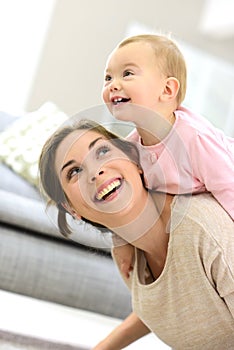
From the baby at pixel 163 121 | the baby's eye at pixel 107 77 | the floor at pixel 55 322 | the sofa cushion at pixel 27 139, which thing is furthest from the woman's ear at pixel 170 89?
the sofa cushion at pixel 27 139

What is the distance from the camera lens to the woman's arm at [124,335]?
5.64 feet

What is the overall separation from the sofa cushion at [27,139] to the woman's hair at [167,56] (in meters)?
1.64

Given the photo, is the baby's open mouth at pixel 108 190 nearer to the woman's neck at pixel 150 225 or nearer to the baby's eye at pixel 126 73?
the woman's neck at pixel 150 225

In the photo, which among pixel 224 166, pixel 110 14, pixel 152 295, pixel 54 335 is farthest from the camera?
pixel 110 14

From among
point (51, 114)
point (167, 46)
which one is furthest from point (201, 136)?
point (51, 114)

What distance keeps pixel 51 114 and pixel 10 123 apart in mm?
199

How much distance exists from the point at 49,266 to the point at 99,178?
126cm

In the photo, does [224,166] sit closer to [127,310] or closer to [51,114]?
[127,310]

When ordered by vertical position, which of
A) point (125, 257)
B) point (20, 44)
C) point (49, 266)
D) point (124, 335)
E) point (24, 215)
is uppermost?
point (125, 257)

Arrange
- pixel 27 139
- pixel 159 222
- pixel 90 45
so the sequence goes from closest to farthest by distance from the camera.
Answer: pixel 159 222, pixel 27 139, pixel 90 45

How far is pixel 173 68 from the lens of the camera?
1.37m

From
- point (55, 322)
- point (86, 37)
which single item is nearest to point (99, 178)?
point (55, 322)

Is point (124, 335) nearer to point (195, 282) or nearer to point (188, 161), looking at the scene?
point (195, 282)

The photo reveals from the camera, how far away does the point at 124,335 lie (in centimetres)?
173
